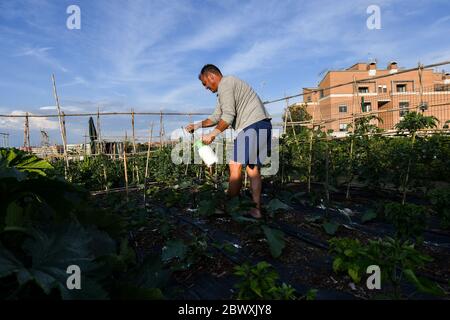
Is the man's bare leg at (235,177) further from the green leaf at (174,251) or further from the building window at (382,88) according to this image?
the building window at (382,88)

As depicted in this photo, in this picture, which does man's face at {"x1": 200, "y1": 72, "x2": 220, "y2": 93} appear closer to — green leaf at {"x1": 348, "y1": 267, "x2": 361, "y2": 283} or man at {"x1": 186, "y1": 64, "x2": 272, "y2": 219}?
man at {"x1": 186, "y1": 64, "x2": 272, "y2": 219}

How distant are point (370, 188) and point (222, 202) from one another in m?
3.18

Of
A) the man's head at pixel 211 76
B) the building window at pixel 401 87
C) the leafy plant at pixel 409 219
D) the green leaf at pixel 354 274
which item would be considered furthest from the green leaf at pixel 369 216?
the building window at pixel 401 87

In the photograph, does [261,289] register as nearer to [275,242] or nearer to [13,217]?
[275,242]

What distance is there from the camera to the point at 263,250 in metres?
2.52

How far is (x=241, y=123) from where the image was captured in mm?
3658

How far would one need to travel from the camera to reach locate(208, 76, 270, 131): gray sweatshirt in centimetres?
355

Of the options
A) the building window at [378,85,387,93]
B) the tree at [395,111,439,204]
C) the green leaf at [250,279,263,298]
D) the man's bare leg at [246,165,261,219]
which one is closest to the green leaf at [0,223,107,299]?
the green leaf at [250,279,263,298]

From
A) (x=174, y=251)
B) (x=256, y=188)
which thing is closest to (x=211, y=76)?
(x=256, y=188)

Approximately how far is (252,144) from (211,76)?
3.15ft

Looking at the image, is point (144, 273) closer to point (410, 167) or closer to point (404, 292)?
point (404, 292)
